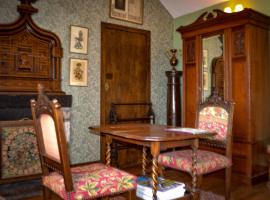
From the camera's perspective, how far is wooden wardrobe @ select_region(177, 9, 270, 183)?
10.2ft

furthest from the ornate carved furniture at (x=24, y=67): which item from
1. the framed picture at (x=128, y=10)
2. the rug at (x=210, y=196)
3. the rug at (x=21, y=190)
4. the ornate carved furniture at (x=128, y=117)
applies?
the rug at (x=210, y=196)

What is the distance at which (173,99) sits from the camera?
424 centimetres

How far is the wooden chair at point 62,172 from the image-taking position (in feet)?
5.04

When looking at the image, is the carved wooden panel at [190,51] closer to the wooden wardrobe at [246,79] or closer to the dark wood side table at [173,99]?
the wooden wardrobe at [246,79]

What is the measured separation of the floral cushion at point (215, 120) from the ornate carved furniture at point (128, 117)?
4.25 feet

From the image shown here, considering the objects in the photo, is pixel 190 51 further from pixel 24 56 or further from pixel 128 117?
pixel 24 56

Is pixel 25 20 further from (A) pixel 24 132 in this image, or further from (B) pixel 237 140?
(B) pixel 237 140

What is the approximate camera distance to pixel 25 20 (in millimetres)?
3242

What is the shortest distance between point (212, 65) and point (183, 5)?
4.36 ft

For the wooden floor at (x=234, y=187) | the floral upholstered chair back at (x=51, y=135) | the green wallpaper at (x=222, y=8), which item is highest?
the green wallpaper at (x=222, y=8)

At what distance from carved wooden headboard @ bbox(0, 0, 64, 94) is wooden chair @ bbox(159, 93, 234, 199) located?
1.72m

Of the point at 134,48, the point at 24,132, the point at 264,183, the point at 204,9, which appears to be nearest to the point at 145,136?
the point at 24,132

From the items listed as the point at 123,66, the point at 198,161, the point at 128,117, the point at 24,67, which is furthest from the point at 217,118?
the point at 24,67

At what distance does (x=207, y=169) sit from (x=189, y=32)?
7.15 ft
